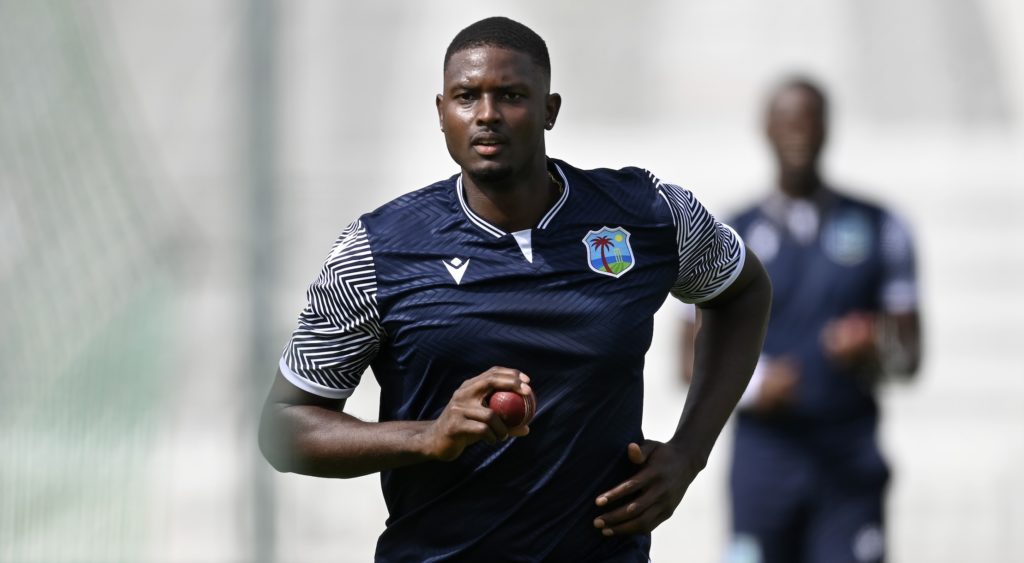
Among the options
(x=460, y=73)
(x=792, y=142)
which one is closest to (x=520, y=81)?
(x=460, y=73)

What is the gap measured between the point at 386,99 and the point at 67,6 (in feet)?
28.0

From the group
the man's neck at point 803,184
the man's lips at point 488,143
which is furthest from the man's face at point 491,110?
the man's neck at point 803,184

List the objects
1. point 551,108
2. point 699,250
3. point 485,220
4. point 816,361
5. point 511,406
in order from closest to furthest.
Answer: point 511,406
point 485,220
point 551,108
point 699,250
point 816,361

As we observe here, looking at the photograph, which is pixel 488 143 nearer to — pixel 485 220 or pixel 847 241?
pixel 485 220

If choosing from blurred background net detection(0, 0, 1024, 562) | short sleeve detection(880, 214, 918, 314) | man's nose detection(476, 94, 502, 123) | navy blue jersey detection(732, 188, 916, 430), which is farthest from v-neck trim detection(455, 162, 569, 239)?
short sleeve detection(880, 214, 918, 314)

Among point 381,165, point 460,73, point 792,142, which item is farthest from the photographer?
point 381,165

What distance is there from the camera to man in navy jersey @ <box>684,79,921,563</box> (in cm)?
671

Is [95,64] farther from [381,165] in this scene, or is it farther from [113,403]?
[381,165]

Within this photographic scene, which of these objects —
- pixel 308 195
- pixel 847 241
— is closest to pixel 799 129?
pixel 847 241

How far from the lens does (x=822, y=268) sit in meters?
6.97

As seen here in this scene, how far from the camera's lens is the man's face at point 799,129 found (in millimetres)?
7078

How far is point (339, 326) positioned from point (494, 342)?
33 cm

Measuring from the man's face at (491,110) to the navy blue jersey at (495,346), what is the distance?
5.8 inches

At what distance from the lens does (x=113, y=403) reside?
16.8ft
